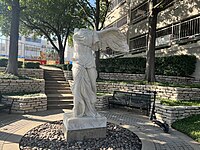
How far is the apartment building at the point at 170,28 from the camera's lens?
40.1ft

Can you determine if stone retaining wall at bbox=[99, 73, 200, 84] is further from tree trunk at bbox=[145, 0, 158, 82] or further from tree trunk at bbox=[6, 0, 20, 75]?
tree trunk at bbox=[6, 0, 20, 75]

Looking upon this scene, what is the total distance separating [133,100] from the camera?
26.0 ft

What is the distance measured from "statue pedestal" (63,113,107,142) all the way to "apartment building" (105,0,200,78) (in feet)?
31.9

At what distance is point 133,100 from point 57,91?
4.45 meters

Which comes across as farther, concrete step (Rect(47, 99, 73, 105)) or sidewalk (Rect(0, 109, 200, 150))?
concrete step (Rect(47, 99, 73, 105))

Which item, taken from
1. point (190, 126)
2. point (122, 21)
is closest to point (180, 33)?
point (190, 126)

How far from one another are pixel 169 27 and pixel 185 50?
3217mm

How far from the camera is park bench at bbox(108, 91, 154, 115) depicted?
24.0 ft

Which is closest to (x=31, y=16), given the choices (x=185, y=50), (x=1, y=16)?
(x=1, y=16)

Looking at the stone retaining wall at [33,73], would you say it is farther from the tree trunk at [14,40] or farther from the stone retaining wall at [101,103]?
the stone retaining wall at [101,103]

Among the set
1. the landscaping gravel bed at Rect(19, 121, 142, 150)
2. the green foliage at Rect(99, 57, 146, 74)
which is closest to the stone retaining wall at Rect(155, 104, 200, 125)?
the landscaping gravel bed at Rect(19, 121, 142, 150)

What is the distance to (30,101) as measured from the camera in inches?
281

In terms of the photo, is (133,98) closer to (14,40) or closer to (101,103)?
(101,103)

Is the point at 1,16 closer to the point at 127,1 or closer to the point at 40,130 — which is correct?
the point at 127,1
